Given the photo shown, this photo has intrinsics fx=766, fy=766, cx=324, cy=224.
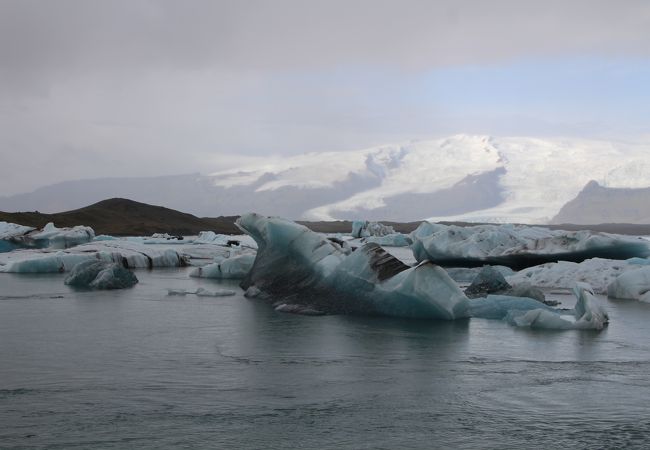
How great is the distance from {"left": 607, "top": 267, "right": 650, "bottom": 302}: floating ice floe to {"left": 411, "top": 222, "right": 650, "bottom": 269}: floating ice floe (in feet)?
12.9

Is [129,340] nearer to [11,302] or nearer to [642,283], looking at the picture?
[11,302]

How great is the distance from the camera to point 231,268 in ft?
63.0

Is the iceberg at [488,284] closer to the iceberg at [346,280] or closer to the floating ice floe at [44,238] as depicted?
the iceberg at [346,280]

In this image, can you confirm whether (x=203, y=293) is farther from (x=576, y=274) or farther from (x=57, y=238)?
(x=57, y=238)

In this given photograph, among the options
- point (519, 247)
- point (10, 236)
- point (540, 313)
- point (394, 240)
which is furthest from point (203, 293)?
point (394, 240)

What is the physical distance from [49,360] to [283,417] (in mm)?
3245

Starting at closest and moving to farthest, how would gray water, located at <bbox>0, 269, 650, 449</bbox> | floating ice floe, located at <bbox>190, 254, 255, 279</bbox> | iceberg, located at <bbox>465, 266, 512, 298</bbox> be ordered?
gray water, located at <bbox>0, 269, 650, 449</bbox> < iceberg, located at <bbox>465, 266, 512, 298</bbox> < floating ice floe, located at <bbox>190, 254, 255, 279</bbox>

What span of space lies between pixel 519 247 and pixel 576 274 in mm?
3440

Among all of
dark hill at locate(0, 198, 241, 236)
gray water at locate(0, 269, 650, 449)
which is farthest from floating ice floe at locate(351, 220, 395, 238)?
gray water at locate(0, 269, 650, 449)

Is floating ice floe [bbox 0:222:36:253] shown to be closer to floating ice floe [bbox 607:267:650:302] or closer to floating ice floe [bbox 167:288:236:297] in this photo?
floating ice floe [bbox 167:288:236:297]

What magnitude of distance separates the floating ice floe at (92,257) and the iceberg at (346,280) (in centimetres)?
622

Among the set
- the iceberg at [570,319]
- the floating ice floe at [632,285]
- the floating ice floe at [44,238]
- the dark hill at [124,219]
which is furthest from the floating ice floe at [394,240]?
the iceberg at [570,319]

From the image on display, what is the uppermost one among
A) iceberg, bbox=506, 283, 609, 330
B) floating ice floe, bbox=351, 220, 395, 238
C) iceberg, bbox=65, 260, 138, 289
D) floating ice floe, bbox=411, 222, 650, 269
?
floating ice floe, bbox=351, 220, 395, 238

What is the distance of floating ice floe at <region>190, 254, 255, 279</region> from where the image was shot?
750 inches
